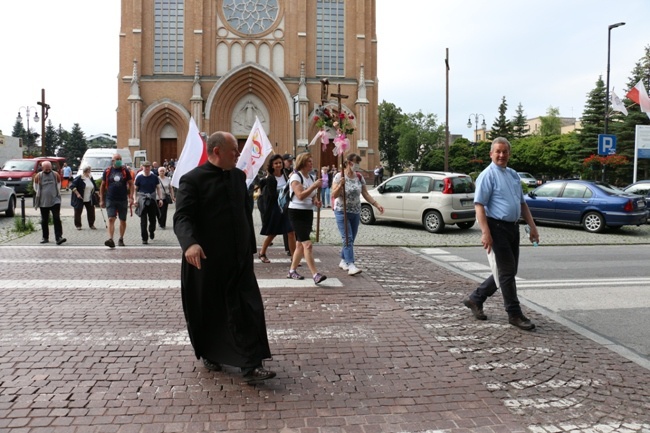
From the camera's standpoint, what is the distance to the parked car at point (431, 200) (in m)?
15.7

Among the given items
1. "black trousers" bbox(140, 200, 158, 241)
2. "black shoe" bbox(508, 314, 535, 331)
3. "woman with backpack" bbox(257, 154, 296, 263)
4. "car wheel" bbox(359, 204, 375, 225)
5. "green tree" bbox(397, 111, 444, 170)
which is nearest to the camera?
"black shoe" bbox(508, 314, 535, 331)

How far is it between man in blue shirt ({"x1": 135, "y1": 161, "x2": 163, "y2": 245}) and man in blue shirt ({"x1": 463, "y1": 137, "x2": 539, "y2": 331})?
8798mm

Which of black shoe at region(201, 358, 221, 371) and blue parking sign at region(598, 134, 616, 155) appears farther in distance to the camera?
blue parking sign at region(598, 134, 616, 155)

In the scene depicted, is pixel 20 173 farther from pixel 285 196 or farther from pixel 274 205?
pixel 285 196

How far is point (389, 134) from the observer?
305 ft

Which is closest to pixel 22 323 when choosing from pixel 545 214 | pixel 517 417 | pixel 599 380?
pixel 517 417

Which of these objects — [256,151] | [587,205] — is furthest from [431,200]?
[256,151]

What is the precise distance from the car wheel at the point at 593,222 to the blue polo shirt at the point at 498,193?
37.6 ft

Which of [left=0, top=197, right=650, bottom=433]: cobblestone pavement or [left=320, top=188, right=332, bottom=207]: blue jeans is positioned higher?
[left=320, top=188, right=332, bottom=207]: blue jeans

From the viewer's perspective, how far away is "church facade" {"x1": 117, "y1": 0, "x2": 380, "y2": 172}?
132 feet

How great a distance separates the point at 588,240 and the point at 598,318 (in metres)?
8.82

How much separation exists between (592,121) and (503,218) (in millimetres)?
56044

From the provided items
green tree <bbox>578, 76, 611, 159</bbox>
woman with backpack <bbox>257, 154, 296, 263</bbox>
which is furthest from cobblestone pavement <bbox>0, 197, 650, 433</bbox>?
green tree <bbox>578, 76, 611, 159</bbox>

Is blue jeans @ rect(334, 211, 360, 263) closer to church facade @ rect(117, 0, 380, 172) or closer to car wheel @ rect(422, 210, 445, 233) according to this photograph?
car wheel @ rect(422, 210, 445, 233)
